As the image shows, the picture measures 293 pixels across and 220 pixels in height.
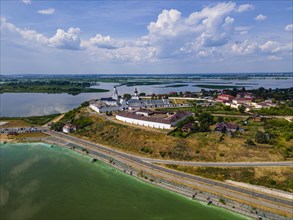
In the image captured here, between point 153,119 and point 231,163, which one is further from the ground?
point 153,119

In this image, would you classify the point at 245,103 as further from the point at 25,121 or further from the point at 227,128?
the point at 25,121

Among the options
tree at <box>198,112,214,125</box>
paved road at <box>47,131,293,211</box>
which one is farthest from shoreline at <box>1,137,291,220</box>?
tree at <box>198,112,214,125</box>

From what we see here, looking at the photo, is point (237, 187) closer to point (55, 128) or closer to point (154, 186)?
point (154, 186)

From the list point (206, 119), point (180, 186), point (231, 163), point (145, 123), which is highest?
point (206, 119)

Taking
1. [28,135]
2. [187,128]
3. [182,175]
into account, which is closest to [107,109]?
[28,135]

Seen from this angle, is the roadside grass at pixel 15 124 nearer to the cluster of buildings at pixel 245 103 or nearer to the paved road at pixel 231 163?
the paved road at pixel 231 163

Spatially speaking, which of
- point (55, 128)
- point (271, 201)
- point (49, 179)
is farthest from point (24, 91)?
point (271, 201)
